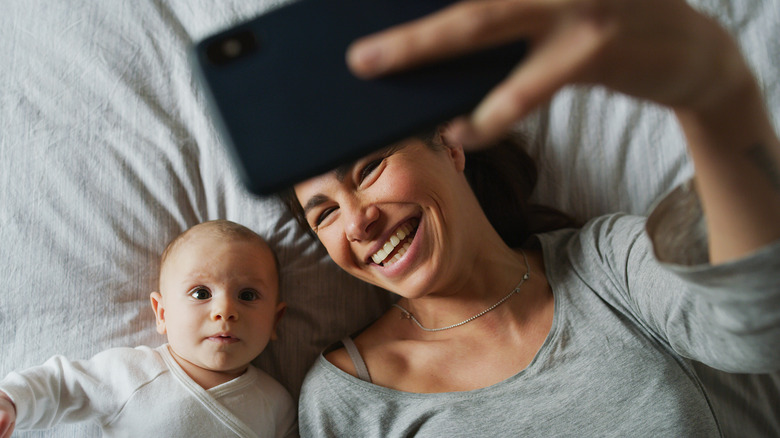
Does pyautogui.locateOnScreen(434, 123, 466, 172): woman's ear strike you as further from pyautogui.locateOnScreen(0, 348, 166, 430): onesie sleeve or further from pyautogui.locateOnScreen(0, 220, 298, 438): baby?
pyautogui.locateOnScreen(0, 348, 166, 430): onesie sleeve

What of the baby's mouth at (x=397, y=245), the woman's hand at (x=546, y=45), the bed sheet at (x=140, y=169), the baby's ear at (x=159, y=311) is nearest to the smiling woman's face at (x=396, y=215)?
the baby's mouth at (x=397, y=245)

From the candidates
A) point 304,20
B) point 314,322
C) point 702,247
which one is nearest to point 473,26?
point 304,20

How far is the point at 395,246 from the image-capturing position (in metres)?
0.99

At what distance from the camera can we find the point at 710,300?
22.9 inches

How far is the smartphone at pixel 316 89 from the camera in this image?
0.47 m

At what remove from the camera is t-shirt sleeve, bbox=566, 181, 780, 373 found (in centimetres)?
54

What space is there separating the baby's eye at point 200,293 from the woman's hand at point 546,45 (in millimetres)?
803

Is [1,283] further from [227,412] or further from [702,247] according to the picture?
[702,247]

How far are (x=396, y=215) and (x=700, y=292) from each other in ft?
1.62

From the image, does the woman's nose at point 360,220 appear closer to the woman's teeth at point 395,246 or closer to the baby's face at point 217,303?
the woman's teeth at point 395,246

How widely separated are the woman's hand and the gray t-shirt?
0.41 m

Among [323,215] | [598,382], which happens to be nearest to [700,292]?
[598,382]

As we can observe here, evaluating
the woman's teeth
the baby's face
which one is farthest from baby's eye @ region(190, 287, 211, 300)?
the woman's teeth

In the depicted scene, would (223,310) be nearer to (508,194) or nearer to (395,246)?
(395,246)
